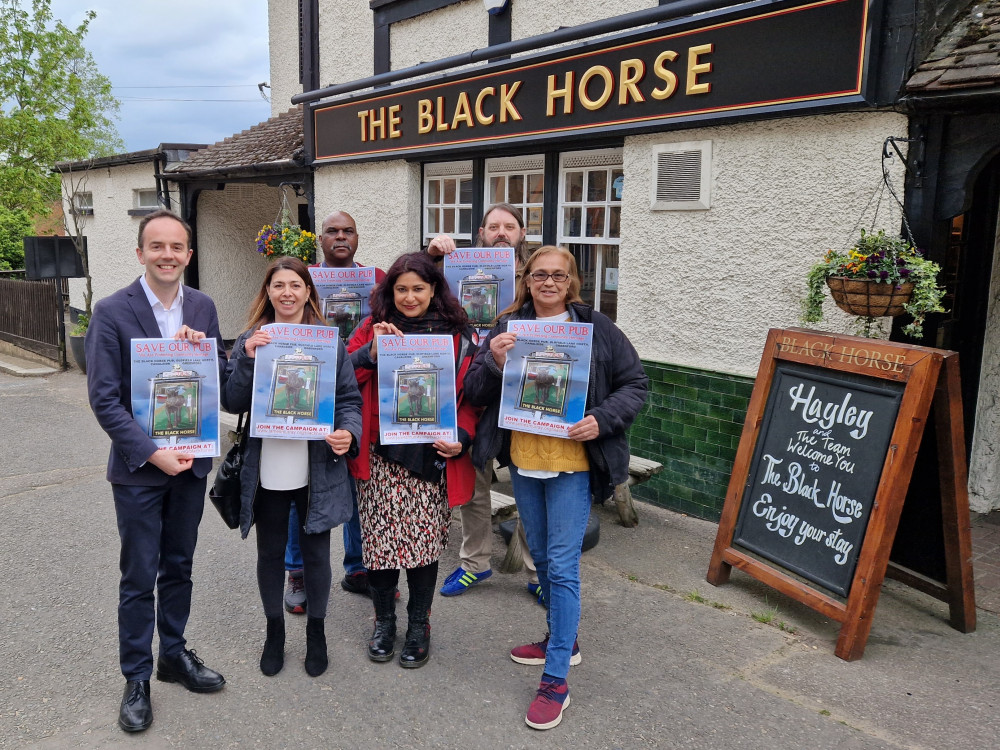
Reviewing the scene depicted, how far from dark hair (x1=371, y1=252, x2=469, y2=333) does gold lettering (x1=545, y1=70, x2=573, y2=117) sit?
3211 millimetres

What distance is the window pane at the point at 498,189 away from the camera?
7.07m

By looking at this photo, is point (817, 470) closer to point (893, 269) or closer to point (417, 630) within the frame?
point (893, 269)

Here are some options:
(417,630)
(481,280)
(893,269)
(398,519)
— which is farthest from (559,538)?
(893,269)

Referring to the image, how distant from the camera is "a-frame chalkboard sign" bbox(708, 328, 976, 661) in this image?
11.4ft

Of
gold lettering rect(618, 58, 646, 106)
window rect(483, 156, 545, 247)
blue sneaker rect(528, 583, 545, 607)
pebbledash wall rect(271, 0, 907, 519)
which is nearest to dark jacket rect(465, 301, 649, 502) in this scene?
blue sneaker rect(528, 583, 545, 607)

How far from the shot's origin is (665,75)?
532 centimetres

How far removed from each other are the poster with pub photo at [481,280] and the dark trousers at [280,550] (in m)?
1.31

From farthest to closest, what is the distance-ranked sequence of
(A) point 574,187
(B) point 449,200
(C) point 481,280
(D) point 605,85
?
(B) point 449,200
(A) point 574,187
(D) point 605,85
(C) point 481,280

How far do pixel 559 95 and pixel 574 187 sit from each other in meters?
0.74

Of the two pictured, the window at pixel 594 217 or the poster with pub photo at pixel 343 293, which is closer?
the poster with pub photo at pixel 343 293

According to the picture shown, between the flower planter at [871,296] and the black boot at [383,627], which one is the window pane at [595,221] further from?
the black boot at [383,627]

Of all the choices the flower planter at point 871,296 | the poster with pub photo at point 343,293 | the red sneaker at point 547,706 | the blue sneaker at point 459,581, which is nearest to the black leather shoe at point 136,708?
the red sneaker at point 547,706

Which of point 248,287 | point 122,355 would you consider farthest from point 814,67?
point 248,287

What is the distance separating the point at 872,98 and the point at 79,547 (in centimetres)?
526
